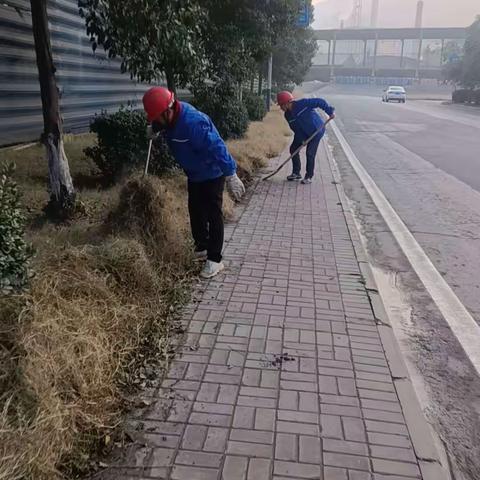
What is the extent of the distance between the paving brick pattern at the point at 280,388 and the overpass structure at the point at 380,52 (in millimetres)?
102080

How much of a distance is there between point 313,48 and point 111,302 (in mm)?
32813

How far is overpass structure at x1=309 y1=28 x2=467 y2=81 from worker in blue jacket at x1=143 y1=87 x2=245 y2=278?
10134 centimetres

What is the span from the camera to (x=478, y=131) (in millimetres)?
21906

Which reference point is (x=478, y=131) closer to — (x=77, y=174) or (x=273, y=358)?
(x=77, y=174)

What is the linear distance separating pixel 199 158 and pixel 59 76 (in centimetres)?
611

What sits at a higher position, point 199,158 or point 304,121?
point 199,158

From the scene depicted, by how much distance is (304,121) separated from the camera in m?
10.1

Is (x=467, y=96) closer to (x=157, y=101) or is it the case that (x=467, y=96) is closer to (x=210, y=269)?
(x=210, y=269)

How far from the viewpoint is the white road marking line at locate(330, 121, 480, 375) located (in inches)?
173

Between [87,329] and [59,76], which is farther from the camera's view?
[59,76]

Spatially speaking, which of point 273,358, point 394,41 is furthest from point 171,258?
point 394,41

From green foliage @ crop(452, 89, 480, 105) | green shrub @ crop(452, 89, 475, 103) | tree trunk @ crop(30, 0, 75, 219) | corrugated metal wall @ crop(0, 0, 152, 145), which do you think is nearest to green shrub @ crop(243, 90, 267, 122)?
corrugated metal wall @ crop(0, 0, 152, 145)

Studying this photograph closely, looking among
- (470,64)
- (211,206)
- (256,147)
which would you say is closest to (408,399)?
(211,206)

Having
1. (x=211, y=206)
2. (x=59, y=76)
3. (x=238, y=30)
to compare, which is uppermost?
(x=238, y=30)
